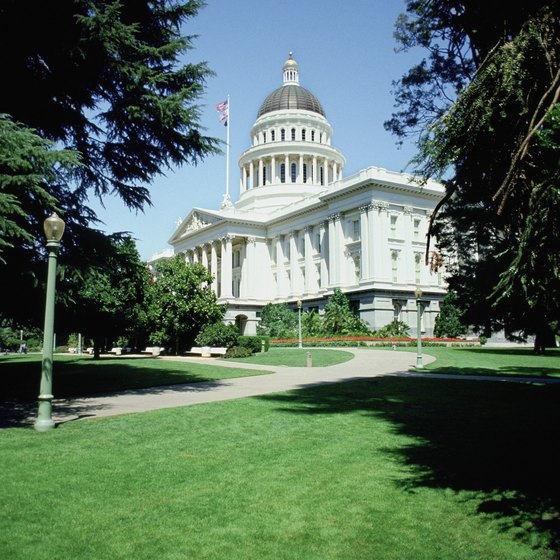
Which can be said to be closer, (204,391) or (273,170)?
(204,391)

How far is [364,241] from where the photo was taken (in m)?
55.8

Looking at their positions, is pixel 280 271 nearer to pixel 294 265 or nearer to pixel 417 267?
pixel 294 265

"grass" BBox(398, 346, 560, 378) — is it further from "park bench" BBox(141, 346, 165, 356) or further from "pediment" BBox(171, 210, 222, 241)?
"pediment" BBox(171, 210, 222, 241)

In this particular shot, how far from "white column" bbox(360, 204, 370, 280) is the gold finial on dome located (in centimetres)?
4594

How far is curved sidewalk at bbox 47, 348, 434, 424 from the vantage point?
13080mm

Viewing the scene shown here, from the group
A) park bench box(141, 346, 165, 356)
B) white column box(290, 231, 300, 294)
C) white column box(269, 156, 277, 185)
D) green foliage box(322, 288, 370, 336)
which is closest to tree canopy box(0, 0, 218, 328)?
park bench box(141, 346, 165, 356)

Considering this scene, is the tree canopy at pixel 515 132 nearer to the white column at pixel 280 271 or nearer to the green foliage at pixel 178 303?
the green foliage at pixel 178 303

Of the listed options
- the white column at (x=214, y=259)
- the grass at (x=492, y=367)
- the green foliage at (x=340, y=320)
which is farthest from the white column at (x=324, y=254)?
the grass at (x=492, y=367)

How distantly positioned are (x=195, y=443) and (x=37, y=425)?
3.43m

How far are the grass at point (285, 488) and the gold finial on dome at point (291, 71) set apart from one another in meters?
90.3

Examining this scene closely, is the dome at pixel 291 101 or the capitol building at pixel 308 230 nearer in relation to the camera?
the capitol building at pixel 308 230

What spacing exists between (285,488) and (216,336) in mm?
36281

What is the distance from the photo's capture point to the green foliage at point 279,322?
5891 centimetres

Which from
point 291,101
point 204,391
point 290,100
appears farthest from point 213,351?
point 290,100
